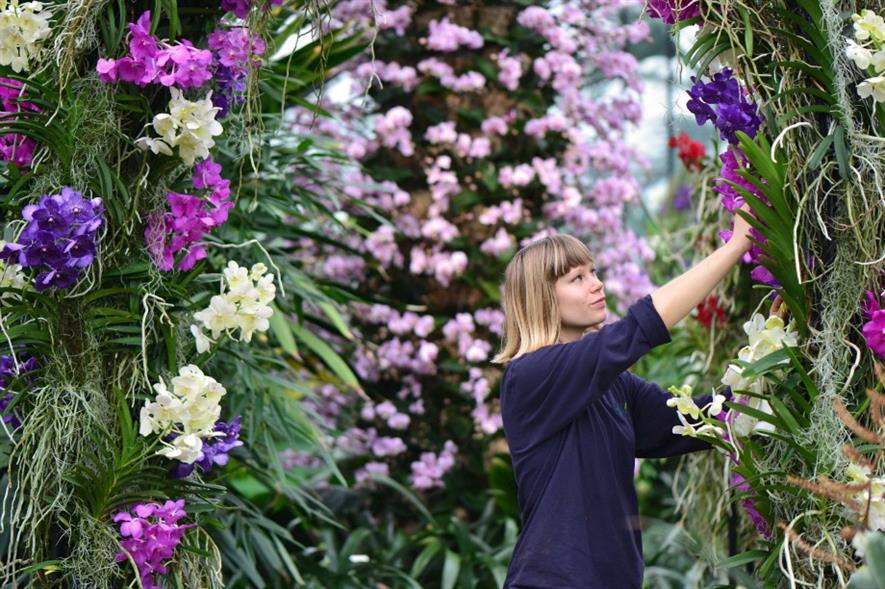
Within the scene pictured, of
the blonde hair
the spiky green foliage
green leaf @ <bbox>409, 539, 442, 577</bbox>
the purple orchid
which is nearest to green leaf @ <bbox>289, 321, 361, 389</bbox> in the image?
green leaf @ <bbox>409, 539, 442, 577</bbox>

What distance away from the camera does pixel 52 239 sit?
1.93m

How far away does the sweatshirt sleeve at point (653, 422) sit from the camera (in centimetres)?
210

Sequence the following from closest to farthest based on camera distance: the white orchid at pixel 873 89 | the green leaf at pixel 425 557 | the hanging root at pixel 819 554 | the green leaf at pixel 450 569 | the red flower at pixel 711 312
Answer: the hanging root at pixel 819 554, the white orchid at pixel 873 89, the red flower at pixel 711 312, the green leaf at pixel 450 569, the green leaf at pixel 425 557

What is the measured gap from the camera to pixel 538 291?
2.09 meters

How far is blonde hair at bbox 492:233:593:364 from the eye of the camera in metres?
2.07

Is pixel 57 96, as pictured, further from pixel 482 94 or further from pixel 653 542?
pixel 653 542

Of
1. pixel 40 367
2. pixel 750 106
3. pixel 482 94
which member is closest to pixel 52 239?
pixel 40 367

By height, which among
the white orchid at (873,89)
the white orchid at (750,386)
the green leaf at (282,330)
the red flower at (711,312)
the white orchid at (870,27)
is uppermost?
the white orchid at (870,27)

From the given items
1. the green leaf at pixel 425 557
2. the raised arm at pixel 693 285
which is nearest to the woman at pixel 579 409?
the raised arm at pixel 693 285

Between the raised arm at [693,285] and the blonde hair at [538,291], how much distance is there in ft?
0.92

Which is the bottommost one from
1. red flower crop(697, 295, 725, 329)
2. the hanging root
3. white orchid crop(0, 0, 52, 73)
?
red flower crop(697, 295, 725, 329)

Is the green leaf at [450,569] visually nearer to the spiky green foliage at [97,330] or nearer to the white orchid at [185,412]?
the spiky green foliage at [97,330]

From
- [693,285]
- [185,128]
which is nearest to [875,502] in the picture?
[693,285]

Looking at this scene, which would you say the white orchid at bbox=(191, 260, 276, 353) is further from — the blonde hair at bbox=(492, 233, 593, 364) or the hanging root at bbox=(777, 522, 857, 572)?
the hanging root at bbox=(777, 522, 857, 572)
